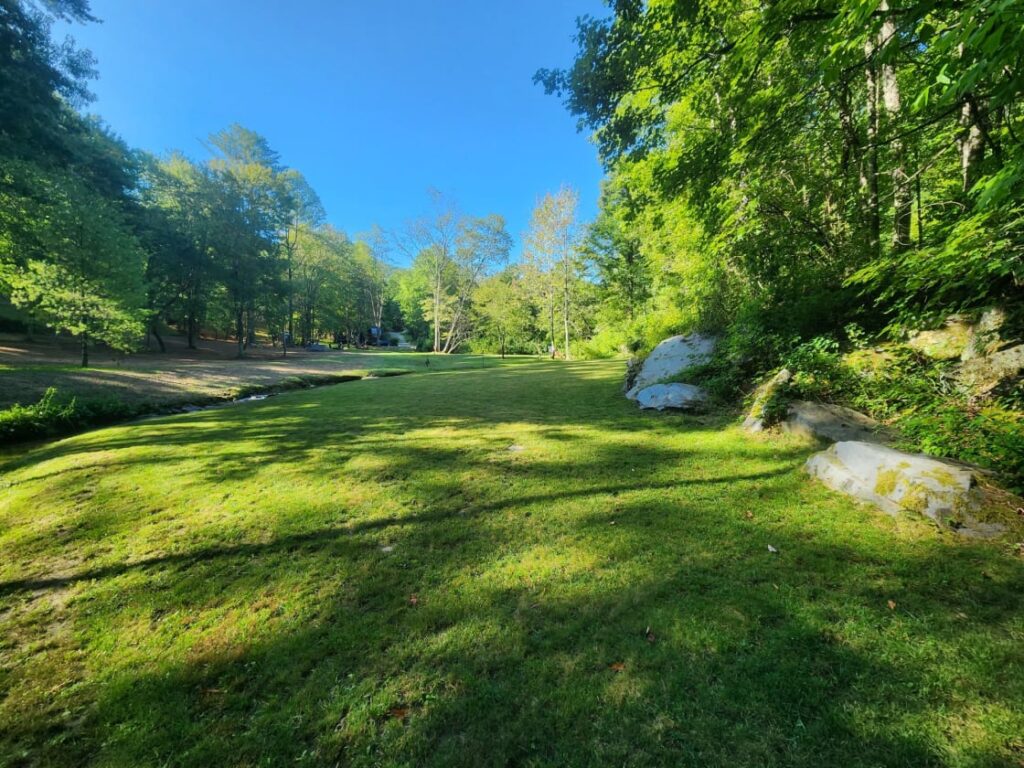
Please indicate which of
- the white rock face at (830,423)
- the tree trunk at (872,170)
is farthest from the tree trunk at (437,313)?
the white rock face at (830,423)

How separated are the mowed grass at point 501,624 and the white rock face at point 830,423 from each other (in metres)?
0.42

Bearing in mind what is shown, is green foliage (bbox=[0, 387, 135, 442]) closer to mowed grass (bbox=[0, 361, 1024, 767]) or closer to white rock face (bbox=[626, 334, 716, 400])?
mowed grass (bbox=[0, 361, 1024, 767])

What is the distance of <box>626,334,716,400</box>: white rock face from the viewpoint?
788 cm

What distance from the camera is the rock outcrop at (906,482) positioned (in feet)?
9.11

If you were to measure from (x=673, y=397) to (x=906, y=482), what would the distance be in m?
3.93

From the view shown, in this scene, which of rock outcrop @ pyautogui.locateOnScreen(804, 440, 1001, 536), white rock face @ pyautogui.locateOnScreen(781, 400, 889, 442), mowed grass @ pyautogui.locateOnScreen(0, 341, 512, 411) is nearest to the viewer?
rock outcrop @ pyautogui.locateOnScreen(804, 440, 1001, 536)

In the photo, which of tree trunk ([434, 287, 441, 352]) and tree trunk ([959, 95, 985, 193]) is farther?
tree trunk ([434, 287, 441, 352])

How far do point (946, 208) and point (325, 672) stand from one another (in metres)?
9.18

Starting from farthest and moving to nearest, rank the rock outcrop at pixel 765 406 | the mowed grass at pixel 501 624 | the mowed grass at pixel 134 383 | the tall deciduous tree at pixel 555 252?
1. the tall deciduous tree at pixel 555 252
2. the mowed grass at pixel 134 383
3. the rock outcrop at pixel 765 406
4. the mowed grass at pixel 501 624

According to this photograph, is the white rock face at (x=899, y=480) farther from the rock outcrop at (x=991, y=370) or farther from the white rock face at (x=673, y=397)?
the white rock face at (x=673, y=397)

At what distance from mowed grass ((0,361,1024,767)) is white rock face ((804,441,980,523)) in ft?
0.62

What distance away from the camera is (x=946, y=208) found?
5520 mm

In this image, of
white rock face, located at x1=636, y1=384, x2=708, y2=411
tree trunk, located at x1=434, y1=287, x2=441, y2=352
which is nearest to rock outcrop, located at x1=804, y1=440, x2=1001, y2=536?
white rock face, located at x1=636, y1=384, x2=708, y2=411

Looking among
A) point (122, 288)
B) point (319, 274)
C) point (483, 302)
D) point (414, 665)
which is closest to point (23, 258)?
point (122, 288)
